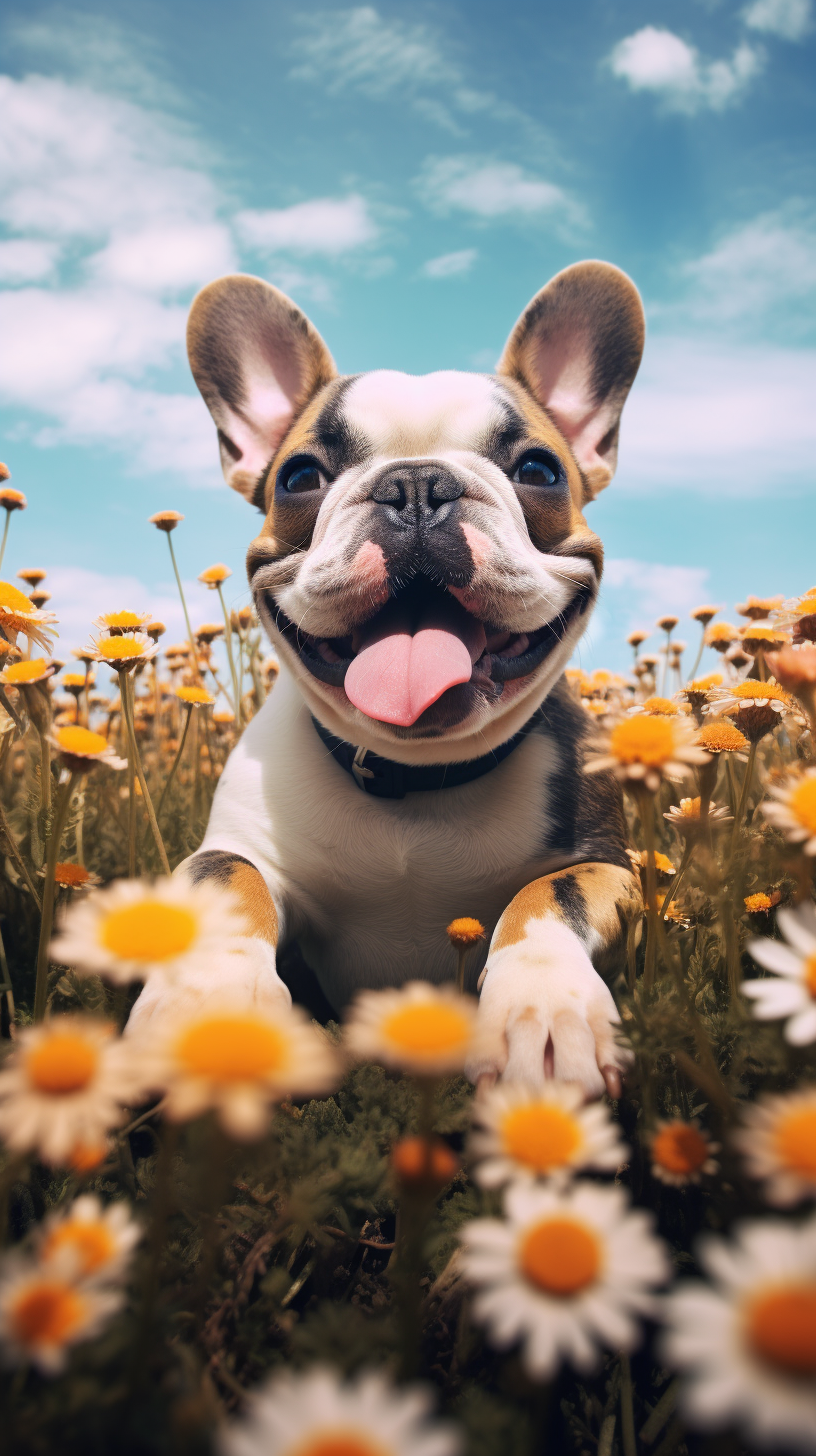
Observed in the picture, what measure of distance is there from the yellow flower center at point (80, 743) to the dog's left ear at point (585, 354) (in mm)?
2470

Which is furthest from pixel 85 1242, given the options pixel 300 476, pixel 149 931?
pixel 300 476

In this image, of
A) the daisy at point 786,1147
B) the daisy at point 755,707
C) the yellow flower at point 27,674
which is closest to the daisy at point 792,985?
the daisy at point 786,1147

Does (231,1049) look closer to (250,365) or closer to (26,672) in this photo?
(26,672)

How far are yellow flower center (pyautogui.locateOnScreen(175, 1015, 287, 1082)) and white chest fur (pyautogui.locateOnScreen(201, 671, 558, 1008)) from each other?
1.66 m

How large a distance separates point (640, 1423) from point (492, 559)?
1.76 metres

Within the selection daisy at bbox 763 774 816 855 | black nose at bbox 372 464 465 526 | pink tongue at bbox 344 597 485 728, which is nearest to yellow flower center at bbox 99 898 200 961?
daisy at bbox 763 774 816 855

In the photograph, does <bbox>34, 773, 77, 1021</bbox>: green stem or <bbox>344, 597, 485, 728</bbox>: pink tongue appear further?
<bbox>344, 597, 485, 728</bbox>: pink tongue

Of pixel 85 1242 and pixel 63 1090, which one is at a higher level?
pixel 63 1090

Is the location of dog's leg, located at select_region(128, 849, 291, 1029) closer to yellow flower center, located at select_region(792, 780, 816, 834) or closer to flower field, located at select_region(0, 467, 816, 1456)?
flower field, located at select_region(0, 467, 816, 1456)

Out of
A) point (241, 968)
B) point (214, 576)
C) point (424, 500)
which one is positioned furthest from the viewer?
point (214, 576)

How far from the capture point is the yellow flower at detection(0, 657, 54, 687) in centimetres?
179

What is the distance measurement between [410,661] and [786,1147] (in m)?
1.63

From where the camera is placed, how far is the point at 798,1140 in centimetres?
69

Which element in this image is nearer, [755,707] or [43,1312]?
[43,1312]
